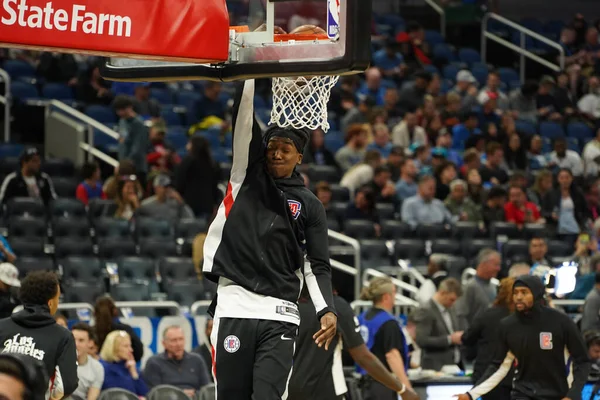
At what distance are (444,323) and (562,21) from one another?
16217 mm

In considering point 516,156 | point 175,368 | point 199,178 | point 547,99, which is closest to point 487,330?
point 175,368

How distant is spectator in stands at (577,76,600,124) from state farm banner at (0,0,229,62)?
18.1 meters

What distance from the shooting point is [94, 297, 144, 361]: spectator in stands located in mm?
11336

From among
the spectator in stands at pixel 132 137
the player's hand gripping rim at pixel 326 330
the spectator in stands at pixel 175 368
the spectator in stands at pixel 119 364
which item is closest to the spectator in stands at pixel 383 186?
the spectator in stands at pixel 132 137

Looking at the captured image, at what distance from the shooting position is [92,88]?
1853cm

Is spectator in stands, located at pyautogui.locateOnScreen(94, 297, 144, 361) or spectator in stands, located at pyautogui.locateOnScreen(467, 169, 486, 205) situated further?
spectator in stands, located at pyautogui.locateOnScreen(467, 169, 486, 205)

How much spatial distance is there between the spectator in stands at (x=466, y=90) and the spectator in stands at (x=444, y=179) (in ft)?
11.9

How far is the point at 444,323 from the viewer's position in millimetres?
12938

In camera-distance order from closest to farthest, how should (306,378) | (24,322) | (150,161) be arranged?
(24,322)
(306,378)
(150,161)

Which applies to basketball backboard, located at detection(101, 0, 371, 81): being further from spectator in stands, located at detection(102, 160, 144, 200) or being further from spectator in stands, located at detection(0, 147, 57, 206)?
spectator in stands, located at detection(0, 147, 57, 206)

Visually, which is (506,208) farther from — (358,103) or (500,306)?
(500,306)

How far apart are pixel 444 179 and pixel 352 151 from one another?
141cm

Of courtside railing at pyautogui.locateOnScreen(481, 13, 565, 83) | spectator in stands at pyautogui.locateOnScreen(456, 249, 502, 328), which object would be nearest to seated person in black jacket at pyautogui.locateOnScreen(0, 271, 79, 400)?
spectator in stands at pyautogui.locateOnScreen(456, 249, 502, 328)

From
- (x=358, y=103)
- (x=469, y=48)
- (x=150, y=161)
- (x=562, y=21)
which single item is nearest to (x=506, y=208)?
(x=358, y=103)
